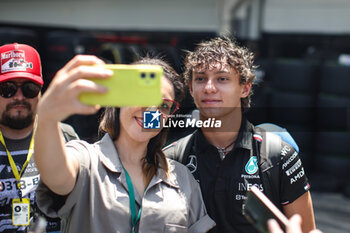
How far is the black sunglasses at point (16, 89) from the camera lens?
220cm

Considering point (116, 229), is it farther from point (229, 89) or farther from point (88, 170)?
point (229, 89)

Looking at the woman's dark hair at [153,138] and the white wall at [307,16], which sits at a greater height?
the white wall at [307,16]

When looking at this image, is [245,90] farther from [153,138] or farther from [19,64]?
[19,64]

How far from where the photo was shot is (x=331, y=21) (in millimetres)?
12062

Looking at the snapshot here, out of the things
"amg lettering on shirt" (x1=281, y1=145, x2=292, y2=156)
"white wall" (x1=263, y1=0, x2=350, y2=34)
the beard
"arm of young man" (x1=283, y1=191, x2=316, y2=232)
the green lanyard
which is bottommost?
"arm of young man" (x1=283, y1=191, x2=316, y2=232)

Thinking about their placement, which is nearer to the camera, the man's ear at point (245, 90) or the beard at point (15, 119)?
the beard at point (15, 119)

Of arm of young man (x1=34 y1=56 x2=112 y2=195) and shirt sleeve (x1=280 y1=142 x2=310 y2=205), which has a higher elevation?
arm of young man (x1=34 y1=56 x2=112 y2=195)

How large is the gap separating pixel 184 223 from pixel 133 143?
1.27 feet

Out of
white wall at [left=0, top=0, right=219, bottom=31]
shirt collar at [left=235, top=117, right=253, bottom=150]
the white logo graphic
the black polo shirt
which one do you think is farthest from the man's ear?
white wall at [left=0, top=0, right=219, bottom=31]

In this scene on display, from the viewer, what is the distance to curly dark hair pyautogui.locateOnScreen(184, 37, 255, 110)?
2.29m

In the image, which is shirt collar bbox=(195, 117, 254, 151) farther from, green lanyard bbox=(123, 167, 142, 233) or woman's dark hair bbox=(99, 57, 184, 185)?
green lanyard bbox=(123, 167, 142, 233)

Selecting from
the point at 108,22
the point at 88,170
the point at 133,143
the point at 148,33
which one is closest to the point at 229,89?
the point at 133,143

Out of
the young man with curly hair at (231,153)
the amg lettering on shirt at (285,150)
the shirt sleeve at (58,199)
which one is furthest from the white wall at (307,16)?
the shirt sleeve at (58,199)

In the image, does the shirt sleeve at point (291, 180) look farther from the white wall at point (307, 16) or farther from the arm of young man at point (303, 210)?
the white wall at point (307, 16)
